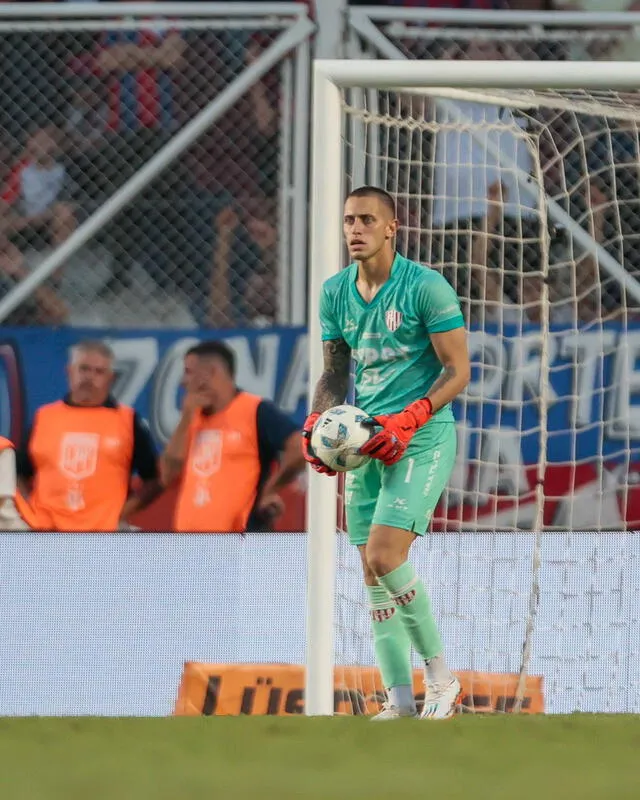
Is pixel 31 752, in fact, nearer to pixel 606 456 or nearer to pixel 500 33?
pixel 606 456

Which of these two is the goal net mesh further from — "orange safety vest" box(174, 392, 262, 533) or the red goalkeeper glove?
the red goalkeeper glove

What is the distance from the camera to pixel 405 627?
5234 millimetres

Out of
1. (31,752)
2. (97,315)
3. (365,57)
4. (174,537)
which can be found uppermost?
(365,57)

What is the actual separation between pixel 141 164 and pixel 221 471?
Answer: 183 centimetres

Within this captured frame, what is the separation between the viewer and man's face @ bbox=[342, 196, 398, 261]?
17.0 feet

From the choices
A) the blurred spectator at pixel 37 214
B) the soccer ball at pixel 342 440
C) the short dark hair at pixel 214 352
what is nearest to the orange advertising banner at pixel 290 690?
the soccer ball at pixel 342 440

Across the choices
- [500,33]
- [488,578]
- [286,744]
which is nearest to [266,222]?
[500,33]

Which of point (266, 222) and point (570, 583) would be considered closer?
point (570, 583)

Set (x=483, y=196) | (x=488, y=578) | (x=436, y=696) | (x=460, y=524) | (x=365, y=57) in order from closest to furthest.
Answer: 1. (x=436, y=696)
2. (x=488, y=578)
3. (x=460, y=524)
4. (x=483, y=196)
5. (x=365, y=57)

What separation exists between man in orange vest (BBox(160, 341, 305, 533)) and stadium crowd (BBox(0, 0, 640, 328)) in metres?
0.57

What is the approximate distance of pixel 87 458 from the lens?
7730 millimetres

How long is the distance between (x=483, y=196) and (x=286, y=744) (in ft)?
12.3

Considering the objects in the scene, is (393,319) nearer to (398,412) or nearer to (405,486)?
(398,412)

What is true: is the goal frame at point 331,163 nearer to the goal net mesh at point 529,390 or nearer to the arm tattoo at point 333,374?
the arm tattoo at point 333,374
